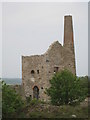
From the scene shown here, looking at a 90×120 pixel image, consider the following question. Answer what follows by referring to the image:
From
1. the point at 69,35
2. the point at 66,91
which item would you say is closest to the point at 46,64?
the point at 69,35

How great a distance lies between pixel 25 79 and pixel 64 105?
1012 centimetres

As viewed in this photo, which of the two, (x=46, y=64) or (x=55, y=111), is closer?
(x=55, y=111)

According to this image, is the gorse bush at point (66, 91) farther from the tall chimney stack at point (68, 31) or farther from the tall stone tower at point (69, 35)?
the tall chimney stack at point (68, 31)

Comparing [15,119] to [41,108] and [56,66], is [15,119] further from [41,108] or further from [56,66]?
[56,66]

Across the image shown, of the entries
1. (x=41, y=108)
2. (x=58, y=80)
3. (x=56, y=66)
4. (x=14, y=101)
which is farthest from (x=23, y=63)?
(x=14, y=101)

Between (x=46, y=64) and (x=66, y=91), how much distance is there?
7.45 m

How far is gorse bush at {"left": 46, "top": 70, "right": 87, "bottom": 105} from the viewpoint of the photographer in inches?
800

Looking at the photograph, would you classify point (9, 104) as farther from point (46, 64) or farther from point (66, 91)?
point (46, 64)

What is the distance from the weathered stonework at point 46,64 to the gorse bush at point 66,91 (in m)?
6.07

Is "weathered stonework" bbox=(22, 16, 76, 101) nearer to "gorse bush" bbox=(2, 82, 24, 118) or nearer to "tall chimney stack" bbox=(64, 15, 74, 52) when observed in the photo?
"tall chimney stack" bbox=(64, 15, 74, 52)

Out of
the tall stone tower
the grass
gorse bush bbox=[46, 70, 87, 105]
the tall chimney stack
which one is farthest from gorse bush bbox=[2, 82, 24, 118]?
the tall chimney stack

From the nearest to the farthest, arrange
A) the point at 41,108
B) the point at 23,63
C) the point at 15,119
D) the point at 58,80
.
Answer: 1. the point at 15,119
2. the point at 41,108
3. the point at 58,80
4. the point at 23,63

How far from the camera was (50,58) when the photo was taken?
90.6 feet

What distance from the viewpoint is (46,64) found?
27500 mm
